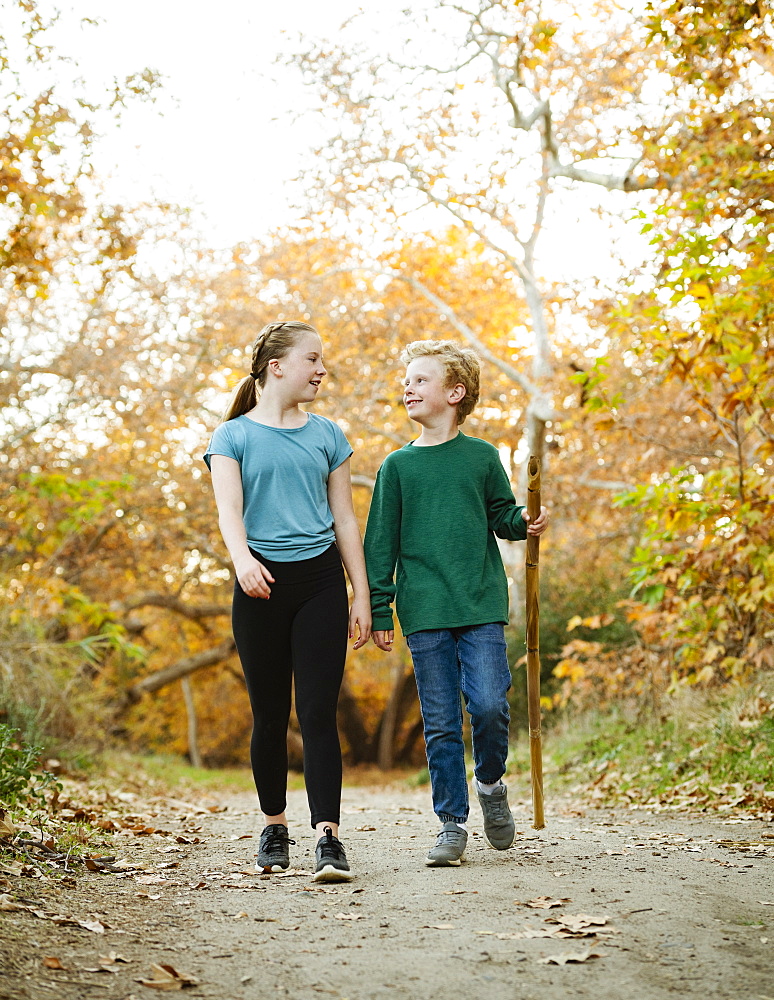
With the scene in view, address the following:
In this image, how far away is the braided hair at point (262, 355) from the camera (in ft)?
12.8

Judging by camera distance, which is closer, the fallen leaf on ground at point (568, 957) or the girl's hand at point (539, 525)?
the fallen leaf on ground at point (568, 957)

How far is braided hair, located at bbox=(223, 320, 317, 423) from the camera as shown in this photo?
12.8 ft

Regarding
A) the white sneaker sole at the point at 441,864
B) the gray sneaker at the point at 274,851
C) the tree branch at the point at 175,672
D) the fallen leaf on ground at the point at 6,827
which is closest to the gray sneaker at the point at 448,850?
the white sneaker sole at the point at 441,864

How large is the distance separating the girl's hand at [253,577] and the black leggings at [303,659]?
0.14 metres

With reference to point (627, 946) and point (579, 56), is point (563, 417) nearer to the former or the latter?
point (579, 56)

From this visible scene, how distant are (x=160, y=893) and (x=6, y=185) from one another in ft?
18.6

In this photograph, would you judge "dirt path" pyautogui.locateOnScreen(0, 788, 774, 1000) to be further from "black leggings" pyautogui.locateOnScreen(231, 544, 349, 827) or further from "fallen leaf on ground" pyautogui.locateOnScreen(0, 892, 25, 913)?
"black leggings" pyautogui.locateOnScreen(231, 544, 349, 827)

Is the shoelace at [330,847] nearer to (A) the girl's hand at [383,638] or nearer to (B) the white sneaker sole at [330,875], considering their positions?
(B) the white sneaker sole at [330,875]

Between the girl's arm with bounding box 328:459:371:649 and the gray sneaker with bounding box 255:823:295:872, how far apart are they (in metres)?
0.78

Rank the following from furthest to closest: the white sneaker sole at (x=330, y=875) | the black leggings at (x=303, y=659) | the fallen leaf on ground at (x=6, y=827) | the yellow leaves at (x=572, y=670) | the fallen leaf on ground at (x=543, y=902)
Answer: the yellow leaves at (x=572, y=670)
the fallen leaf on ground at (x=6, y=827)
the black leggings at (x=303, y=659)
the white sneaker sole at (x=330, y=875)
the fallen leaf on ground at (x=543, y=902)

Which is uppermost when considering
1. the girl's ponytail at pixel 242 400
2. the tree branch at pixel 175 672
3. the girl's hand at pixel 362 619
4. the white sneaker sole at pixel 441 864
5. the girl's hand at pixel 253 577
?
the girl's ponytail at pixel 242 400

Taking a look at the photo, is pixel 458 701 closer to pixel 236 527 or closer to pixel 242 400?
pixel 236 527

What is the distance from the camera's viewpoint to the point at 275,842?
3791 mm

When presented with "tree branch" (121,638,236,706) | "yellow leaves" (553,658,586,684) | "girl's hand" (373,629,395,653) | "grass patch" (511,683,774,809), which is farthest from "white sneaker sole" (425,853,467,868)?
"tree branch" (121,638,236,706)
